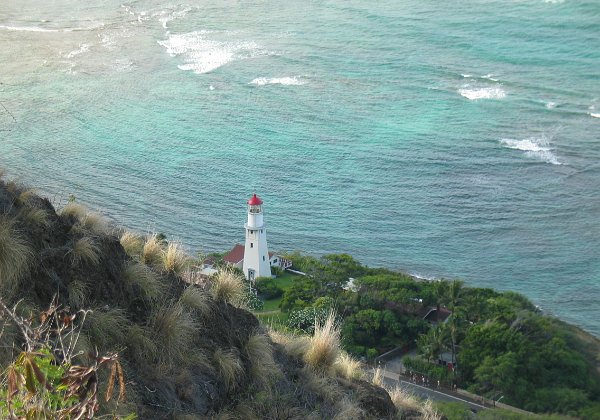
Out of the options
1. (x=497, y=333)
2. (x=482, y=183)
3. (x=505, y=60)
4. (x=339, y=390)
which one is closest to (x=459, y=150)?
(x=482, y=183)

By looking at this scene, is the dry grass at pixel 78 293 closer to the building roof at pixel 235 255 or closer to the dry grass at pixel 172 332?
the dry grass at pixel 172 332

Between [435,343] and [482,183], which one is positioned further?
[482,183]

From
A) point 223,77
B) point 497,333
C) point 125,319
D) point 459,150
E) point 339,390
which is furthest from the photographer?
point 223,77

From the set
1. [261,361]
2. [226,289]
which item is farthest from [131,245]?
[261,361]

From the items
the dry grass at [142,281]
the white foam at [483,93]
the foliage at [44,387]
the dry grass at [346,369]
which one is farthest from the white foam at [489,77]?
the foliage at [44,387]

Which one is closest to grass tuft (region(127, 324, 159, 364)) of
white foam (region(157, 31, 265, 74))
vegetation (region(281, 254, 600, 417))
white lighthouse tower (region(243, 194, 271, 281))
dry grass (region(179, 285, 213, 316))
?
dry grass (region(179, 285, 213, 316))

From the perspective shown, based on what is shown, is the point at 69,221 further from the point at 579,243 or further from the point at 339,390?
the point at 579,243
